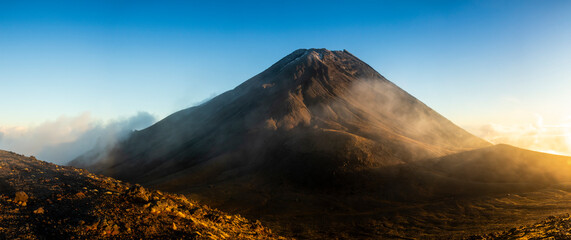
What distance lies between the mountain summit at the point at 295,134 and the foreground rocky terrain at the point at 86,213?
117ft

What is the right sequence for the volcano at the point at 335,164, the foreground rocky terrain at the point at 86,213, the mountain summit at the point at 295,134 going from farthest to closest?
the mountain summit at the point at 295,134 < the volcano at the point at 335,164 < the foreground rocky terrain at the point at 86,213

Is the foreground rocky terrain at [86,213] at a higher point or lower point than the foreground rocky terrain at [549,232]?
higher

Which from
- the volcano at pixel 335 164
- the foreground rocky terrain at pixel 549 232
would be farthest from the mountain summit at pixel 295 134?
the foreground rocky terrain at pixel 549 232

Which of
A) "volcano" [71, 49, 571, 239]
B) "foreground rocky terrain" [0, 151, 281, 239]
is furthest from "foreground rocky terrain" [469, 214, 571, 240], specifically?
"volcano" [71, 49, 571, 239]

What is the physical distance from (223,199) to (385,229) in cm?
2096

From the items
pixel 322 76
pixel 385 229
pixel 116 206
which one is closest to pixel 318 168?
pixel 385 229

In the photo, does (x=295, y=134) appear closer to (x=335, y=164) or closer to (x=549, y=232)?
(x=335, y=164)

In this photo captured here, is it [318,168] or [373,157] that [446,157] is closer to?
[373,157]

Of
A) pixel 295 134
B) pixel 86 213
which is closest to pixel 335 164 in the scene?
pixel 295 134

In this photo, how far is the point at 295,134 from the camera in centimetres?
6675

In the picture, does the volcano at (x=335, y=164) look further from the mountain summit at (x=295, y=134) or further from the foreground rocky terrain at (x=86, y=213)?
the foreground rocky terrain at (x=86, y=213)

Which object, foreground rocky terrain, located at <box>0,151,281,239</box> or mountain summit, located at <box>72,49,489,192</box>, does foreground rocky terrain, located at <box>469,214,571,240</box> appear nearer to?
foreground rocky terrain, located at <box>0,151,281,239</box>

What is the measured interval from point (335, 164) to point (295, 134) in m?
17.6

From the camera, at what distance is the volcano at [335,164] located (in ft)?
102
